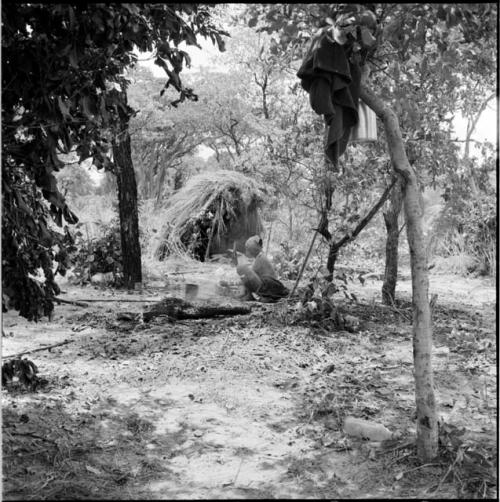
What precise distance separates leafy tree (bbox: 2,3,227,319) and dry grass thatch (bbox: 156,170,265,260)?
8.25 metres

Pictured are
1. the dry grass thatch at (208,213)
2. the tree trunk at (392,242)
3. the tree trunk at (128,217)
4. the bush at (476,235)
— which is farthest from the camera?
the dry grass thatch at (208,213)

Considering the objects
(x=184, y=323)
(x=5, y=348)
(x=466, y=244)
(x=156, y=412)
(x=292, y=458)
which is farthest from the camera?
(x=466, y=244)

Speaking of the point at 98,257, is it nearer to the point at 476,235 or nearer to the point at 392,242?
the point at 392,242

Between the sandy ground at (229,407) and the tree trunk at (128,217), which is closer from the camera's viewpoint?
the sandy ground at (229,407)

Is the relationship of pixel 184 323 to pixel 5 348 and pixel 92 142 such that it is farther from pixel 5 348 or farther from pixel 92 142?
pixel 92 142

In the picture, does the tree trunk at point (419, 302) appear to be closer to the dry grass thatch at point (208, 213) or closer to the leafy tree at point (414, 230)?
the leafy tree at point (414, 230)

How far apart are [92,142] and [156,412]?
5.27 feet

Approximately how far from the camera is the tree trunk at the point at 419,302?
2748 millimetres

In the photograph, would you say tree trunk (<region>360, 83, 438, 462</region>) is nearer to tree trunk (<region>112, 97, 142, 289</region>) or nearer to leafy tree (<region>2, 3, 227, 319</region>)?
leafy tree (<region>2, 3, 227, 319</region>)

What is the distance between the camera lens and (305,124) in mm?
6535

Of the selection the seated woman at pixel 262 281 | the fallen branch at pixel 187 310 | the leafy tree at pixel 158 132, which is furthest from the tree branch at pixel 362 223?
the leafy tree at pixel 158 132

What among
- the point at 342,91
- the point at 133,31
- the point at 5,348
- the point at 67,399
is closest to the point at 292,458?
the point at 67,399

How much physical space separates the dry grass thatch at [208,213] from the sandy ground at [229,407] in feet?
17.7

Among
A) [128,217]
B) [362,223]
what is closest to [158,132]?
[128,217]
